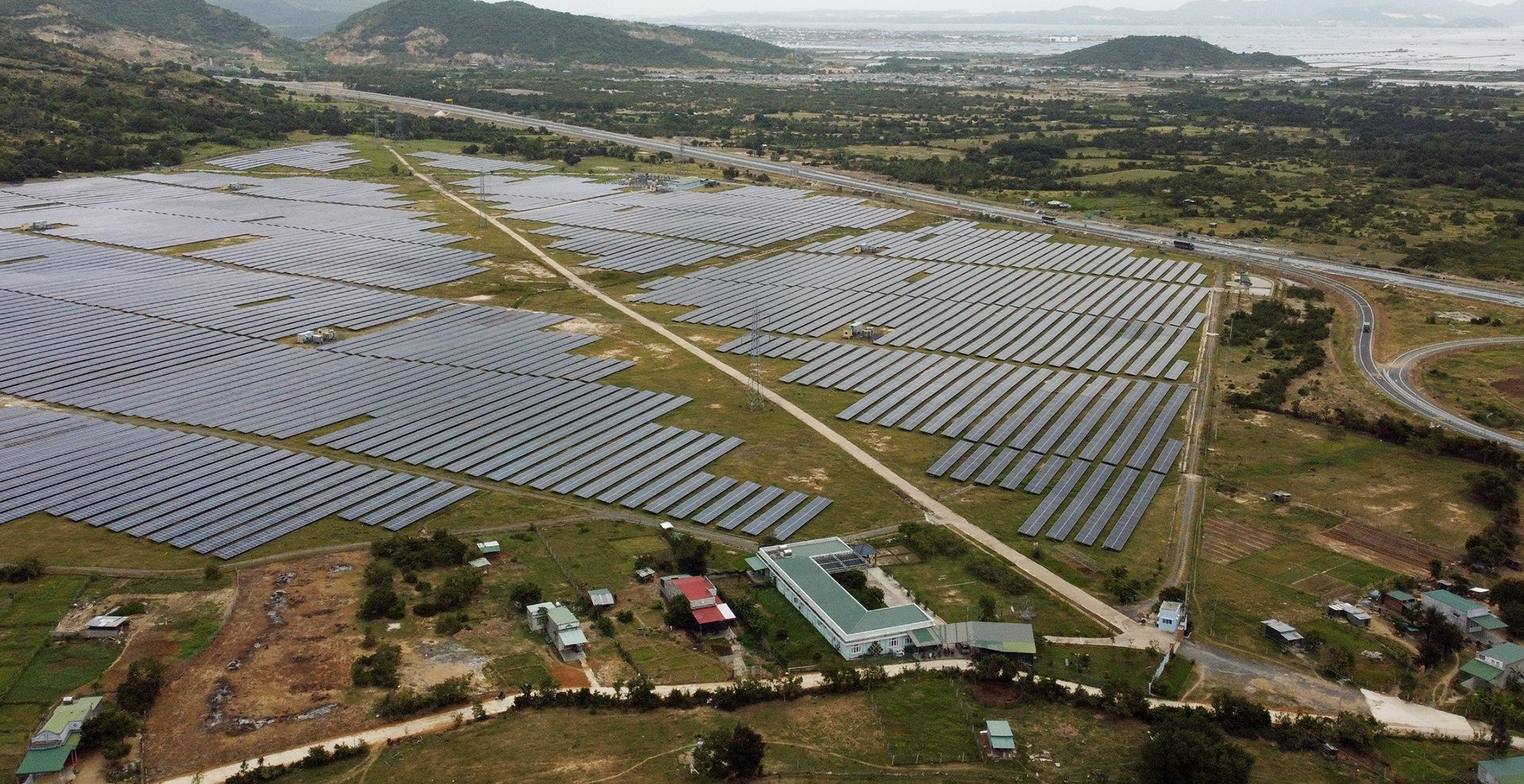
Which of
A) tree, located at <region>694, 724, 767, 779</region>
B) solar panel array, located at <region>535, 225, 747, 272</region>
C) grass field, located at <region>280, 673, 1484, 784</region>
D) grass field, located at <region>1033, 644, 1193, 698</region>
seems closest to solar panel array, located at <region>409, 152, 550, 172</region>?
solar panel array, located at <region>535, 225, 747, 272</region>

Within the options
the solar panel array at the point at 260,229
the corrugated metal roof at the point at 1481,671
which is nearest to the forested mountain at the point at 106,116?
the solar panel array at the point at 260,229

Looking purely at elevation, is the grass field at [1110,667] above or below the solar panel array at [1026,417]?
below

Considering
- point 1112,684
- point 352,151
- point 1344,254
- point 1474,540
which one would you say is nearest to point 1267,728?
point 1112,684

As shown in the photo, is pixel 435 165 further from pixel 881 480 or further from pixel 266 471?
pixel 881 480

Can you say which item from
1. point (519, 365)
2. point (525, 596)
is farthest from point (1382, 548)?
point (519, 365)

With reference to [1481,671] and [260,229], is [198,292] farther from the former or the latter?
[1481,671]

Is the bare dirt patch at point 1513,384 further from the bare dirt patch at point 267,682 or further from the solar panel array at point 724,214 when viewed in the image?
the bare dirt patch at point 267,682
